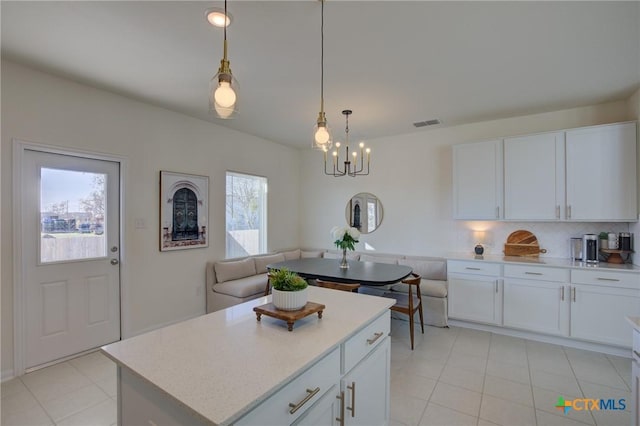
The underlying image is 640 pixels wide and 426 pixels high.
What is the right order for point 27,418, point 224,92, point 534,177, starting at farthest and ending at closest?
1. point 534,177
2. point 27,418
3. point 224,92

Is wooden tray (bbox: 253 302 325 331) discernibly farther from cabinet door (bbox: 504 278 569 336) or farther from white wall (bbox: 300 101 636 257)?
white wall (bbox: 300 101 636 257)

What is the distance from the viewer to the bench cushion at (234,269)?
13.6 ft

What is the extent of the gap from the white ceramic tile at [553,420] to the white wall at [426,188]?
2.29 metres

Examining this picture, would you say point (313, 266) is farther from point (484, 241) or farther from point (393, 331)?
point (484, 241)

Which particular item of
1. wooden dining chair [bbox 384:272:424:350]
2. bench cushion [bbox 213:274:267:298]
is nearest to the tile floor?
wooden dining chair [bbox 384:272:424:350]

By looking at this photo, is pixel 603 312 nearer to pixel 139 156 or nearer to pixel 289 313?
pixel 289 313

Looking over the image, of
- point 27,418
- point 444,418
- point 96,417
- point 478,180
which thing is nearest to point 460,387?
point 444,418

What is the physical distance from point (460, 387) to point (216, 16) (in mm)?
3445

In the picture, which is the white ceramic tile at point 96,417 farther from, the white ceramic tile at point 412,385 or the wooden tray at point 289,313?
the white ceramic tile at point 412,385

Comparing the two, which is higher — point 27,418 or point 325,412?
point 325,412

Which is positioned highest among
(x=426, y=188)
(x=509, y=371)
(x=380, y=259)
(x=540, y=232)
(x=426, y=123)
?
(x=426, y=123)

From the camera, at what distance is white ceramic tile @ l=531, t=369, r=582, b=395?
247cm

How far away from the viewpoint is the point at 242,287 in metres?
3.84

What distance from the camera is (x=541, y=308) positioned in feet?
11.2
